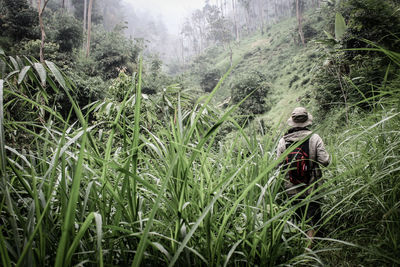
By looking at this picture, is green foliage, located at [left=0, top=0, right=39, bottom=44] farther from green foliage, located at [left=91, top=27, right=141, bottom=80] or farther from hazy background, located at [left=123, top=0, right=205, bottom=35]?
hazy background, located at [left=123, top=0, right=205, bottom=35]

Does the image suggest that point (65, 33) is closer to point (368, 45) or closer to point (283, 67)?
point (368, 45)

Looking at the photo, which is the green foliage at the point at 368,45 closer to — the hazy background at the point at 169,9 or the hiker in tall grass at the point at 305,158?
the hiker in tall grass at the point at 305,158

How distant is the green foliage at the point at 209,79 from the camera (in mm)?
24859

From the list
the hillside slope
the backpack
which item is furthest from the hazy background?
the backpack

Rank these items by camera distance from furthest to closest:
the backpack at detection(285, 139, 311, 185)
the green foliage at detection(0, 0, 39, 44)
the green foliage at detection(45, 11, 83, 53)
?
the green foliage at detection(45, 11, 83, 53), the green foliage at detection(0, 0, 39, 44), the backpack at detection(285, 139, 311, 185)

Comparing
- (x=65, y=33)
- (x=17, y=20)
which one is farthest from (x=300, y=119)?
(x=65, y=33)

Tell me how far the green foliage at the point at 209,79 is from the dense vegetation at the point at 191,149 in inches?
7.2

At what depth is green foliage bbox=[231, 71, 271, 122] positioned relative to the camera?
14.1 metres

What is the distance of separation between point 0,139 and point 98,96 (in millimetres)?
11126

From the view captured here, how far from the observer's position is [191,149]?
86cm

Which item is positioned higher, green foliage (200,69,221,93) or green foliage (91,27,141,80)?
green foliage (91,27,141,80)

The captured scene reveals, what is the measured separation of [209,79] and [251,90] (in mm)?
11109

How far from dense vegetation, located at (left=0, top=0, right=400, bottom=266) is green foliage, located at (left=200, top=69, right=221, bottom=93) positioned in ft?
0.60

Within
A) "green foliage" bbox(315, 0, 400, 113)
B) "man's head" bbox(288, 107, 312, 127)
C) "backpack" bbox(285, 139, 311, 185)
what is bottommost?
"backpack" bbox(285, 139, 311, 185)
